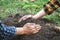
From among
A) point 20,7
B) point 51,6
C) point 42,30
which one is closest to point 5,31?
point 42,30

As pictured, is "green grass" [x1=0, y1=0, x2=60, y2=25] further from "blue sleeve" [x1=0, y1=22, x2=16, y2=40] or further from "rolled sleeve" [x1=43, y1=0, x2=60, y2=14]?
"blue sleeve" [x1=0, y1=22, x2=16, y2=40]

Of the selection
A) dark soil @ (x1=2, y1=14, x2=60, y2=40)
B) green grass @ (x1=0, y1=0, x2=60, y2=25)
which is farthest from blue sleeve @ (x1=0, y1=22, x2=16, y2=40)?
green grass @ (x1=0, y1=0, x2=60, y2=25)

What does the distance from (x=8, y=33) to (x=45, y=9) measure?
1.28 metres

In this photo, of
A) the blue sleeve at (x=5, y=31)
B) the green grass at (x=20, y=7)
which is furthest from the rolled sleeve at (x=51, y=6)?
the blue sleeve at (x=5, y=31)

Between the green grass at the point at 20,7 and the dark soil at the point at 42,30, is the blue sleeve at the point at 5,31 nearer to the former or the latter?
the dark soil at the point at 42,30

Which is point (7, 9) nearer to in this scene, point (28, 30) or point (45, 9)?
point (45, 9)

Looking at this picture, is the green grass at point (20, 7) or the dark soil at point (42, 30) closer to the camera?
the dark soil at point (42, 30)

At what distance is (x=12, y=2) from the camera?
16.2 ft

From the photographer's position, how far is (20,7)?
468 cm

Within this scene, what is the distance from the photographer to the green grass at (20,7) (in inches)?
174

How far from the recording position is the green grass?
4414 mm

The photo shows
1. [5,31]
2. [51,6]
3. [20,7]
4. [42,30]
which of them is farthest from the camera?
[20,7]

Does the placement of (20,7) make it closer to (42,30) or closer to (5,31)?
(42,30)

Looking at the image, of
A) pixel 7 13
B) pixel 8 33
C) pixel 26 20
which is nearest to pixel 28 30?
pixel 8 33
